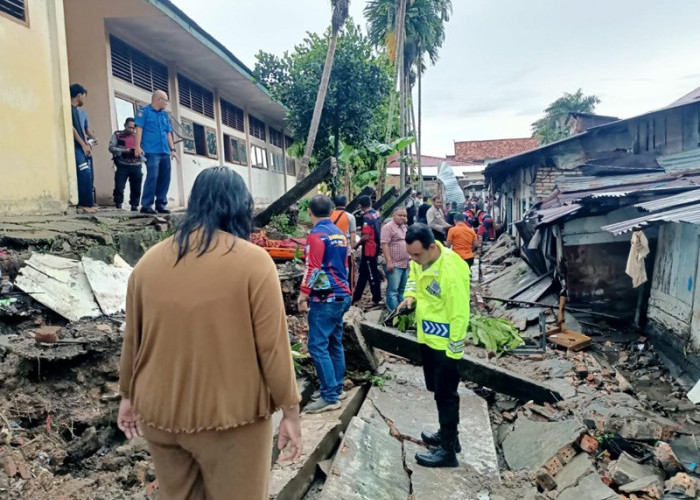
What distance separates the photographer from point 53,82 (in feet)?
18.5

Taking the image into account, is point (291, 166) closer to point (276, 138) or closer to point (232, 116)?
point (276, 138)

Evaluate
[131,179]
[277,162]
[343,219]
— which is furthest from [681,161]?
[277,162]

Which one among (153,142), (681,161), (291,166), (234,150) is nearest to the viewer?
(153,142)

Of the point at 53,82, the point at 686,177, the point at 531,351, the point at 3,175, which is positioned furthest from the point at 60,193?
the point at 686,177

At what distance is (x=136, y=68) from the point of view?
30.2 ft

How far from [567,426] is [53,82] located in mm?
6927

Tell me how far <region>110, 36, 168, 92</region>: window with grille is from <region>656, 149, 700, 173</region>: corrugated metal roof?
1141 centimetres

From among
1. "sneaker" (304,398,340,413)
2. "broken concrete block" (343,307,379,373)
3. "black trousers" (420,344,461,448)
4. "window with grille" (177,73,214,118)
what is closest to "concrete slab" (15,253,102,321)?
"sneaker" (304,398,340,413)

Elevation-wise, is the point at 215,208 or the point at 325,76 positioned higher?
the point at 325,76

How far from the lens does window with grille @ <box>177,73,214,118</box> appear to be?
11.1 metres

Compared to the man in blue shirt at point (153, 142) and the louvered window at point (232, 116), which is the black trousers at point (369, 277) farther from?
the louvered window at point (232, 116)

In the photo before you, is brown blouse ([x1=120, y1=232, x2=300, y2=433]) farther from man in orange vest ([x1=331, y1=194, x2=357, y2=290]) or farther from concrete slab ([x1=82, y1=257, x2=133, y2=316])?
man in orange vest ([x1=331, y1=194, x2=357, y2=290])

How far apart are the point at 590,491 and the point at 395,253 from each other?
4348 mm

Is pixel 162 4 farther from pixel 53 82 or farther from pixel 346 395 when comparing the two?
pixel 346 395
